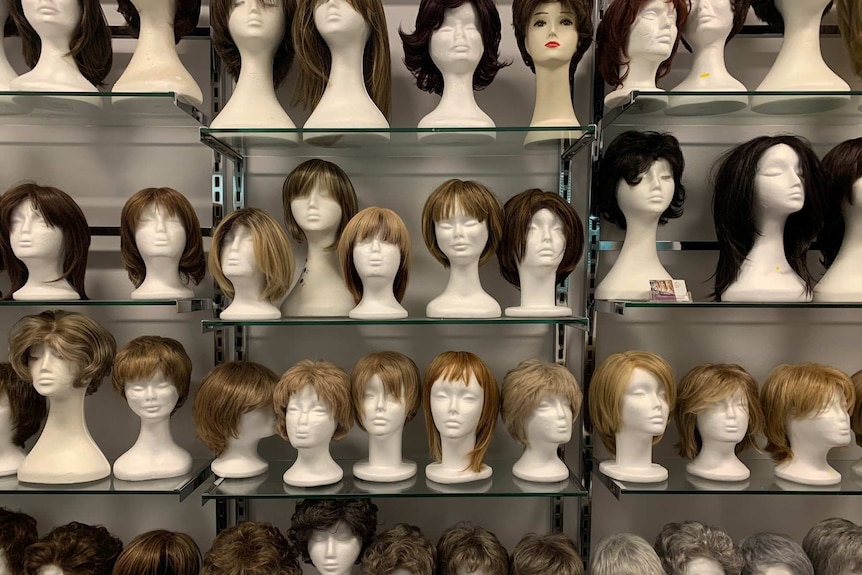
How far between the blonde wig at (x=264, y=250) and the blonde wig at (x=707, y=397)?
1111 millimetres

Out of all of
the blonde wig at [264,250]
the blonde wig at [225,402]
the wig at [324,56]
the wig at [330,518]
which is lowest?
the wig at [330,518]

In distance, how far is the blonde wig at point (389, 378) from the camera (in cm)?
147

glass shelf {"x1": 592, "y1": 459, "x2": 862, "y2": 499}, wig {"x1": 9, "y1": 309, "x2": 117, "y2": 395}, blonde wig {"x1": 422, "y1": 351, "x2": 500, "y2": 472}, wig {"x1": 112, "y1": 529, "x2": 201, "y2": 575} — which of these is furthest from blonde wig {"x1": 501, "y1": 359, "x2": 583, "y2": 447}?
wig {"x1": 9, "y1": 309, "x2": 117, "y2": 395}

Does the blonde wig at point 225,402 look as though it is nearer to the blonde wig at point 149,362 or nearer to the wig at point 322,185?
the blonde wig at point 149,362

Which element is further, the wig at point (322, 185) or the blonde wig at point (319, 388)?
the wig at point (322, 185)

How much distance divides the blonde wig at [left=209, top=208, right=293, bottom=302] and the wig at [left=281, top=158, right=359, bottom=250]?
123 millimetres

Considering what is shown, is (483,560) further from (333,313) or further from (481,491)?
(333,313)

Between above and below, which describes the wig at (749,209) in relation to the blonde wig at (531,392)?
above

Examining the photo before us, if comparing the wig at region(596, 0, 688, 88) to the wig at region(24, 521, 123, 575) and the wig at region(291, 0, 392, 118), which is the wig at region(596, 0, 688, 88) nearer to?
the wig at region(291, 0, 392, 118)

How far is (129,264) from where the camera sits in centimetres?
157

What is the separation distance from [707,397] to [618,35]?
969 millimetres

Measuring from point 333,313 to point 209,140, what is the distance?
0.56 m

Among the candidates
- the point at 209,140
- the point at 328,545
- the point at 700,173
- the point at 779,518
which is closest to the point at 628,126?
the point at 700,173

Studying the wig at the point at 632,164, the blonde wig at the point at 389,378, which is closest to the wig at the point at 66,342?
the blonde wig at the point at 389,378
